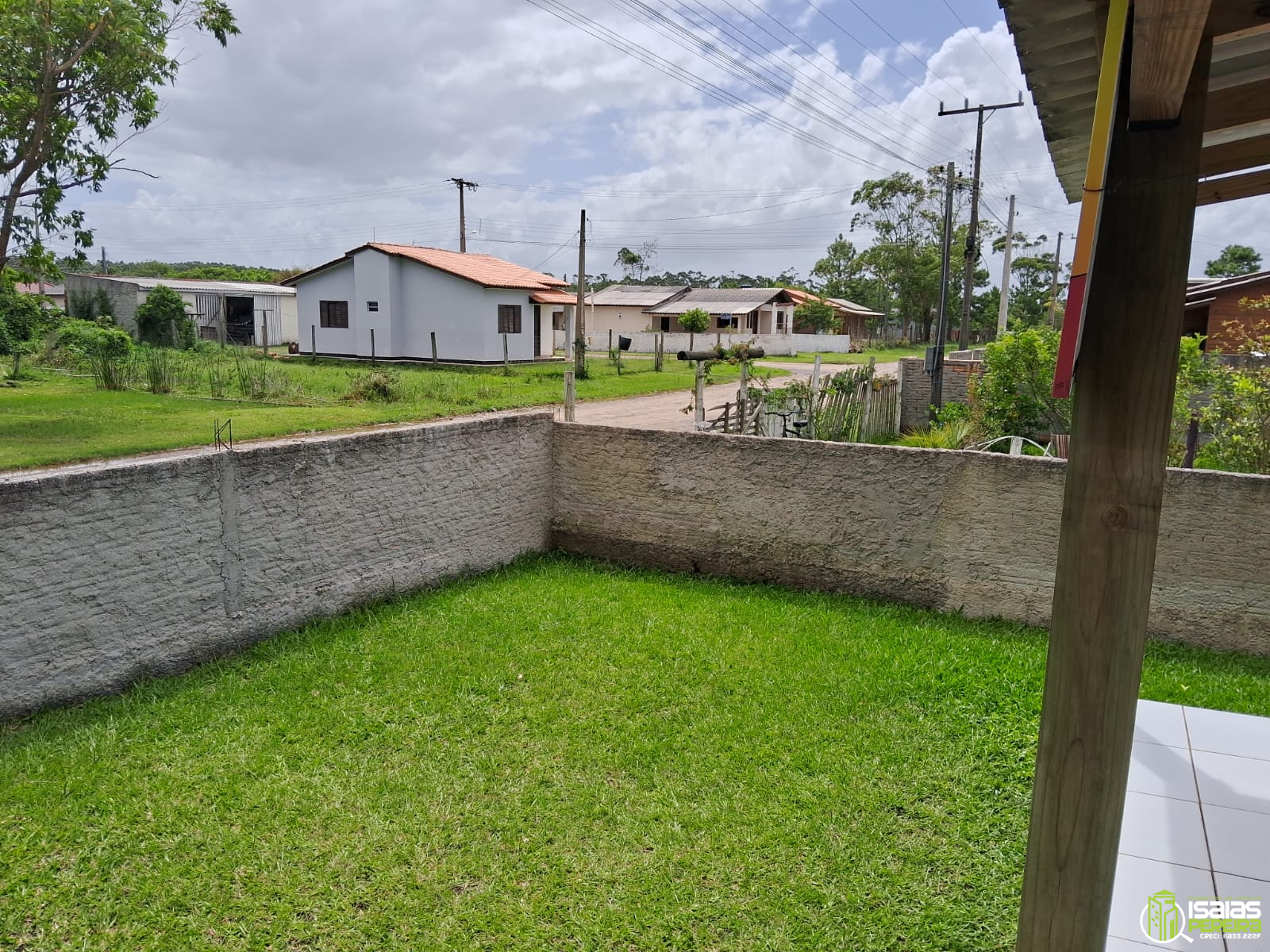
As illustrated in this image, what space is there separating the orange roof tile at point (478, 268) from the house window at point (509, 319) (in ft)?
2.49

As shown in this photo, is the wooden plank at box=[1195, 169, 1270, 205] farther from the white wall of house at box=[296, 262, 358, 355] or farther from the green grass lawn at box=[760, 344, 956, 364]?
the green grass lawn at box=[760, 344, 956, 364]

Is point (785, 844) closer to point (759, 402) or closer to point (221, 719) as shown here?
point (221, 719)

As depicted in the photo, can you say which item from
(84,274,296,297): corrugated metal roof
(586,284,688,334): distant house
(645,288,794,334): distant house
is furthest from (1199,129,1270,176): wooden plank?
(586,284,688,334): distant house

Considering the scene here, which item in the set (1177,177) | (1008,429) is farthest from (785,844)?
(1008,429)

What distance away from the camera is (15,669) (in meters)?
4.09

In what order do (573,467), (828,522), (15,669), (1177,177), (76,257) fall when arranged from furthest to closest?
(76,257) → (573,467) → (828,522) → (15,669) → (1177,177)

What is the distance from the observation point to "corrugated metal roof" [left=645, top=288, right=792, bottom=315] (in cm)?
4656

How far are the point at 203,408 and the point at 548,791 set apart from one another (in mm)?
12433

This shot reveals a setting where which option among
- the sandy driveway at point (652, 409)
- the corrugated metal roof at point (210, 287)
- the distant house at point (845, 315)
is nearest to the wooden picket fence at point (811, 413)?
the sandy driveway at point (652, 409)

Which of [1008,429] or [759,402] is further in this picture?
[1008,429]

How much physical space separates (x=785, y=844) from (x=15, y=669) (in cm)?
359

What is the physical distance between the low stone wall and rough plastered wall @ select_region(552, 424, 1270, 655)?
33936 millimetres

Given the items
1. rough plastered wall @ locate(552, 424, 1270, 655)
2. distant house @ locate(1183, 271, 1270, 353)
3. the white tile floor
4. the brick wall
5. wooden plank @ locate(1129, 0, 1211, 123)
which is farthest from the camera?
distant house @ locate(1183, 271, 1270, 353)

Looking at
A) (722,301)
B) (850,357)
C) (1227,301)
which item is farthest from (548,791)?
(722,301)
